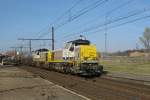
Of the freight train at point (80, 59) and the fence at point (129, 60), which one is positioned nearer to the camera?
the freight train at point (80, 59)

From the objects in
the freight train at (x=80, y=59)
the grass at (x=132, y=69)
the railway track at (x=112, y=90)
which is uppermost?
the freight train at (x=80, y=59)

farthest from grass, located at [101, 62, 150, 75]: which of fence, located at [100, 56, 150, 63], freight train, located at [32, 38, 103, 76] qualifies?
fence, located at [100, 56, 150, 63]

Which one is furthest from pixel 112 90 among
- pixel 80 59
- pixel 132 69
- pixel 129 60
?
pixel 129 60

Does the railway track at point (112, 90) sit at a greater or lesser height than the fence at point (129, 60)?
lesser

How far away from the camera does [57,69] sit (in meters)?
40.8

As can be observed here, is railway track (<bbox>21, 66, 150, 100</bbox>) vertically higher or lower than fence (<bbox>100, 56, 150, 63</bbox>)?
lower

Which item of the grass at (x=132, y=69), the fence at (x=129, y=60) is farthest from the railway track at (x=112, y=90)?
the fence at (x=129, y=60)

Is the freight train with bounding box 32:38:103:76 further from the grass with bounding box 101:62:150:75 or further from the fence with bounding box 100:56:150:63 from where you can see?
the fence with bounding box 100:56:150:63

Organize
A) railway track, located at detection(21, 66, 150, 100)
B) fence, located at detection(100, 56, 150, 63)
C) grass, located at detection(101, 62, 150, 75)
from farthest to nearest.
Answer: fence, located at detection(100, 56, 150, 63), grass, located at detection(101, 62, 150, 75), railway track, located at detection(21, 66, 150, 100)

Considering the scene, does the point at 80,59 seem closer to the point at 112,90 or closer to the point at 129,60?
the point at 112,90

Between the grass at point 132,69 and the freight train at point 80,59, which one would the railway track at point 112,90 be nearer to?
the freight train at point 80,59

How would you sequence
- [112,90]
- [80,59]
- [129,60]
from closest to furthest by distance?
[112,90] < [80,59] < [129,60]

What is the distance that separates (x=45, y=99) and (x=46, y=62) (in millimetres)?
36335

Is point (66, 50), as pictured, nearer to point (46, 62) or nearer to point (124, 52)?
point (46, 62)
